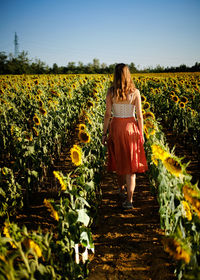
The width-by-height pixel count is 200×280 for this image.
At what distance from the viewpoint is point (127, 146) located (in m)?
3.09

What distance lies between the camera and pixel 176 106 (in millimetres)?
7121

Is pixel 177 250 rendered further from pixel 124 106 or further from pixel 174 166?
pixel 124 106

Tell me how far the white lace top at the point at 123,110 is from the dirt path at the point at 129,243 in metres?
1.43

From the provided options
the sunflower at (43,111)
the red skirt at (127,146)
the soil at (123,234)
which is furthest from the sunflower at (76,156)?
the sunflower at (43,111)

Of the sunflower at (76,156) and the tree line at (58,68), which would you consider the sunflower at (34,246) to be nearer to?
the sunflower at (76,156)

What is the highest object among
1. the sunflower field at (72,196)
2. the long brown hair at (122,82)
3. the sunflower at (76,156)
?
the long brown hair at (122,82)

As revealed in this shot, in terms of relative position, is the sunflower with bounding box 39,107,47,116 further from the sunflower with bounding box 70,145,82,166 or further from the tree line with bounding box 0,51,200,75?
the tree line with bounding box 0,51,200,75

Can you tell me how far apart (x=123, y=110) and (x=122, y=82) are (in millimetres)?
399

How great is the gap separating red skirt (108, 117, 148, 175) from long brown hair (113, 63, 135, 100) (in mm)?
375

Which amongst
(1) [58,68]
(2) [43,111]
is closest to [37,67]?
(1) [58,68]

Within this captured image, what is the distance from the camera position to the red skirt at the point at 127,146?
3062 millimetres

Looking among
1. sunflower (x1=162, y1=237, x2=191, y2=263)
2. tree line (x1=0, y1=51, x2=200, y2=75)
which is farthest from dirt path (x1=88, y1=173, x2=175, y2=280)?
tree line (x1=0, y1=51, x2=200, y2=75)

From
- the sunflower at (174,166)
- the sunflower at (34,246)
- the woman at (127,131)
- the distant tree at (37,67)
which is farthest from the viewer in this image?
the distant tree at (37,67)

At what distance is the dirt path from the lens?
2.33 meters
